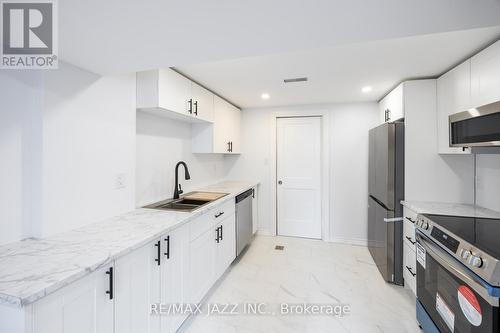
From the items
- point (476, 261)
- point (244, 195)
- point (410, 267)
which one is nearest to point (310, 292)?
point (410, 267)

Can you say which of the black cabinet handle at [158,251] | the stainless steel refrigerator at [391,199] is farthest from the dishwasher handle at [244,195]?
the stainless steel refrigerator at [391,199]

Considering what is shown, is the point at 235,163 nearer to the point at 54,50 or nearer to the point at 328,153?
the point at 328,153

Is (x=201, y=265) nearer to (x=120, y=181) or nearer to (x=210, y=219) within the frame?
(x=210, y=219)

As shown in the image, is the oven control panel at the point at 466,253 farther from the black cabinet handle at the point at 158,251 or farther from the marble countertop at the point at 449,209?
the black cabinet handle at the point at 158,251

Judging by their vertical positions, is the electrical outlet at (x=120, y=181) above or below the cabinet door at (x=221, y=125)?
below

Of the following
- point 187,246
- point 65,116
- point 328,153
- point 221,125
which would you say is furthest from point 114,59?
point 328,153

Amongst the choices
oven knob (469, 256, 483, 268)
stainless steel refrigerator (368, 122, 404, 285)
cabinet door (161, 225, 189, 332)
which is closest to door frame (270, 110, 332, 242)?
stainless steel refrigerator (368, 122, 404, 285)

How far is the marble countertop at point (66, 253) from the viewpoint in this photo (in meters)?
0.81

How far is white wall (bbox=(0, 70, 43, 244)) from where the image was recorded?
118 centimetres

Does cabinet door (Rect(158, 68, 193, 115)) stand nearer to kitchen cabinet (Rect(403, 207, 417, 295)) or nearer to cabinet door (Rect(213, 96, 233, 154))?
cabinet door (Rect(213, 96, 233, 154))

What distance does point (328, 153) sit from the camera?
359 cm

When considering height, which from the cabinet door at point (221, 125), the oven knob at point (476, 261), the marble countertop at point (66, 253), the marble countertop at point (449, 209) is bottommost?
the oven knob at point (476, 261)

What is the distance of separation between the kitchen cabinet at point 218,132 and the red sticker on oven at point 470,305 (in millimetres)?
2545

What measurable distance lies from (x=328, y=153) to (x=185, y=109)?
7.70 feet
